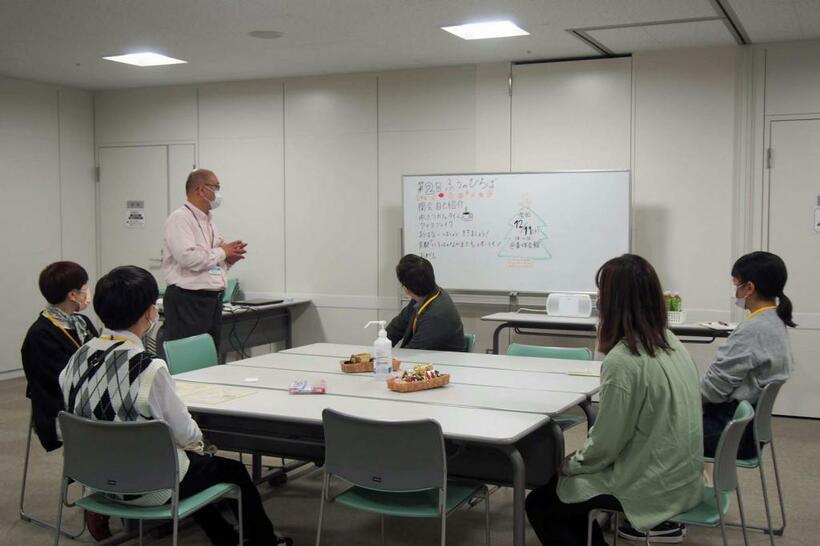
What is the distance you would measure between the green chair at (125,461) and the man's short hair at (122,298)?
33 centimetres

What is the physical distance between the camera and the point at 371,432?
262 centimetres

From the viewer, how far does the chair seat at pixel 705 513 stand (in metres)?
2.61

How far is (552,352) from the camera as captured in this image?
14.3 feet

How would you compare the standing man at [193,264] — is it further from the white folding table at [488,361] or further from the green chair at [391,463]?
the green chair at [391,463]

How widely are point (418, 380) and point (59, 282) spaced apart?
1.59 m

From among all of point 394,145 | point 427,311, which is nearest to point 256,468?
point 427,311

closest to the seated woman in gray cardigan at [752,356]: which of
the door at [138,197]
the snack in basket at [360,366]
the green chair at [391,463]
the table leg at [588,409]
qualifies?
the table leg at [588,409]

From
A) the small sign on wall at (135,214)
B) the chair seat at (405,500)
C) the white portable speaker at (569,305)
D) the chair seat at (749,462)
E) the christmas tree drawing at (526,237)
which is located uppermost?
the small sign on wall at (135,214)

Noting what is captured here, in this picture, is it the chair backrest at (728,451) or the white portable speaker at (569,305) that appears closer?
the chair backrest at (728,451)

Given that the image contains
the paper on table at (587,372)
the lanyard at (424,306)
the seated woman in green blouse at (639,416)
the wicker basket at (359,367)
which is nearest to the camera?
the seated woman in green blouse at (639,416)

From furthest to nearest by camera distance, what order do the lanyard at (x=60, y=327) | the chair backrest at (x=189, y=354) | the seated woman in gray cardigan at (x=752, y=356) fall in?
the chair backrest at (x=189, y=354) → the lanyard at (x=60, y=327) → the seated woman in gray cardigan at (x=752, y=356)

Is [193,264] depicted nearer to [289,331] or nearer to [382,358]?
[382,358]

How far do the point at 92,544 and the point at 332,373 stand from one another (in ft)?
4.08

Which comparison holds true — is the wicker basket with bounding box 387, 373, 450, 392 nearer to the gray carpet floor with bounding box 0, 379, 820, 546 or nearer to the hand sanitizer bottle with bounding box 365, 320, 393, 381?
the hand sanitizer bottle with bounding box 365, 320, 393, 381
